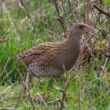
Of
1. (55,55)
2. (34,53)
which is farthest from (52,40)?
(55,55)

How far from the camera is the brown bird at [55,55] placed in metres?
7.91

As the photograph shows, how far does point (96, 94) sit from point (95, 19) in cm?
167

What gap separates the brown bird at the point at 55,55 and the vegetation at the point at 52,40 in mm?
111

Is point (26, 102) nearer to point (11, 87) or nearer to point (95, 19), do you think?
point (11, 87)

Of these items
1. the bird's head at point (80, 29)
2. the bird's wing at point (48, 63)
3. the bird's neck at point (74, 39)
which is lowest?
the bird's wing at point (48, 63)

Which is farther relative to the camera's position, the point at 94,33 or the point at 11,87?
the point at 94,33

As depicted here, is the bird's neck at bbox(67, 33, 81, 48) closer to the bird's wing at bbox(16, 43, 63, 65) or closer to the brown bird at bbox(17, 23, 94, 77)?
the brown bird at bbox(17, 23, 94, 77)

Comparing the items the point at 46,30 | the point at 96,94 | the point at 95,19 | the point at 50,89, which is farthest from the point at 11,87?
the point at 46,30

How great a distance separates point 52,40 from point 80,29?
4.22ft

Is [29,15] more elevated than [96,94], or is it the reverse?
[29,15]

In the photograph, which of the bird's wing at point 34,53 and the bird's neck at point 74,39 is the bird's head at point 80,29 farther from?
the bird's wing at point 34,53

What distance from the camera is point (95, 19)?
860 centimetres

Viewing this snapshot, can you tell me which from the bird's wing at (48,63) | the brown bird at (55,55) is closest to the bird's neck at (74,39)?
the brown bird at (55,55)

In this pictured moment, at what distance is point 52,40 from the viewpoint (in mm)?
9305
